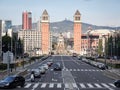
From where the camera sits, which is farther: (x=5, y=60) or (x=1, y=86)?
(x=5, y=60)

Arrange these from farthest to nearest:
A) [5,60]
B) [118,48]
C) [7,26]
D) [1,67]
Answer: [118,48]
[1,67]
[7,26]
[5,60]

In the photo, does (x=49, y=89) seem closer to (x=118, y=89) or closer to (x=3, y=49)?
(x=118, y=89)

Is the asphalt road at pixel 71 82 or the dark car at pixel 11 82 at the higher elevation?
the dark car at pixel 11 82

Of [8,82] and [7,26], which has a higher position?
[7,26]

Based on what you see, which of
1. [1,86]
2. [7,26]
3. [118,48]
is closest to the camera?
[1,86]

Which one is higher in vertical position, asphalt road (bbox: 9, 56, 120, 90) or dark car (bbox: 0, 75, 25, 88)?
dark car (bbox: 0, 75, 25, 88)

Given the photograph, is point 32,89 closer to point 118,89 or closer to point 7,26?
point 118,89

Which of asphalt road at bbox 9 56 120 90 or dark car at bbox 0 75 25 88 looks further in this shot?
asphalt road at bbox 9 56 120 90

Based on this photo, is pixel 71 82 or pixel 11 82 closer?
pixel 11 82

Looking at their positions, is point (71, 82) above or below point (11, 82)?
below

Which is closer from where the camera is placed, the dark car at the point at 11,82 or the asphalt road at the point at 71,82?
the dark car at the point at 11,82

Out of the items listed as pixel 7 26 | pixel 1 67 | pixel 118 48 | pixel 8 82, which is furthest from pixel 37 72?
pixel 118 48

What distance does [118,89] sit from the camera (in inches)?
1446

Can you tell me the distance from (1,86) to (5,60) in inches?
370
